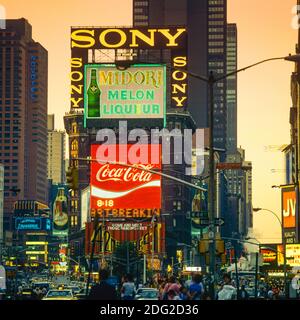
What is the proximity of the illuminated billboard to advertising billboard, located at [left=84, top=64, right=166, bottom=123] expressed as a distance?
6533cm

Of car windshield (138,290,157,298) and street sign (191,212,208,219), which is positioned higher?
street sign (191,212,208,219)

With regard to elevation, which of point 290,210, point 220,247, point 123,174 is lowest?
point 220,247

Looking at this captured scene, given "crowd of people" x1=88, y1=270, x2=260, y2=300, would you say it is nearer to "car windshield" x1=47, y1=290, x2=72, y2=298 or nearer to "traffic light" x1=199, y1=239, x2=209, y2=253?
"traffic light" x1=199, y1=239, x2=209, y2=253

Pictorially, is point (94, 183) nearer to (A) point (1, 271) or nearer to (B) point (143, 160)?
(B) point (143, 160)

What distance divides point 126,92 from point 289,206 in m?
74.2

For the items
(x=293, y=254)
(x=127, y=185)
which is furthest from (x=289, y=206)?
(x=127, y=185)

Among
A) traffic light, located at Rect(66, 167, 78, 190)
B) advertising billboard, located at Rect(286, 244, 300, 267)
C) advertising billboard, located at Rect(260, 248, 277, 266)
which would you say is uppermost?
traffic light, located at Rect(66, 167, 78, 190)

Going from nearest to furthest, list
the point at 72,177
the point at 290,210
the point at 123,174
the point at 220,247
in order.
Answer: the point at 220,247
the point at 72,177
the point at 290,210
the point at 123,174

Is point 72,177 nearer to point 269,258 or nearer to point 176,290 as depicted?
point 176,290

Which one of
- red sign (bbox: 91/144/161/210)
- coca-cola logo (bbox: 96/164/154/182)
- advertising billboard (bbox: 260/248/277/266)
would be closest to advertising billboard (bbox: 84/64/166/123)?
coca-cola logo (bbox: 96/164/154/182)

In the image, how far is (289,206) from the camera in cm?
11606

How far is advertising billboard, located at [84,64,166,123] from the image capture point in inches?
7190

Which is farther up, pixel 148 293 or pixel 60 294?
pixel 148 293
